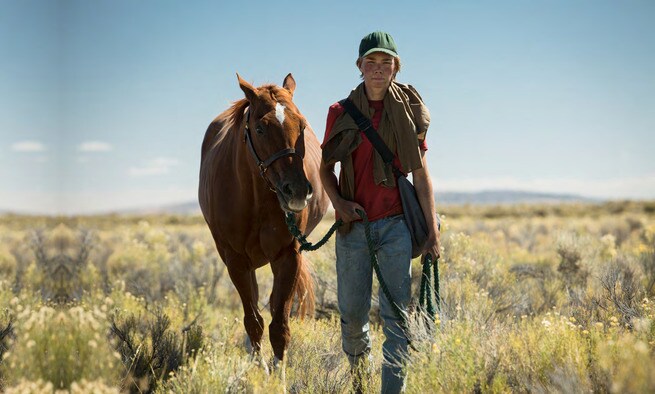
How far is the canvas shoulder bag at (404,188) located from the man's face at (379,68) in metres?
0.24

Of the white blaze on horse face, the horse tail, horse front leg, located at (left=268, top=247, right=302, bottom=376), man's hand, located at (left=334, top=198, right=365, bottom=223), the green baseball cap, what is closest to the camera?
the green baseball cap

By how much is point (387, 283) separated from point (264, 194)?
156cm

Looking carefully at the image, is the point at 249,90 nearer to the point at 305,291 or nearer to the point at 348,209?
the point at 348,209

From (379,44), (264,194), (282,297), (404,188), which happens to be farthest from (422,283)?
(379,44)

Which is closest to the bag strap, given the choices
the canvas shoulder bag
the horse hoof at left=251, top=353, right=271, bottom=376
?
the canvas shoulder bag

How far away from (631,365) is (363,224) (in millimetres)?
2039

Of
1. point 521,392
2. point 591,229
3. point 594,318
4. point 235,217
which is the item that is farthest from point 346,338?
point 591,229

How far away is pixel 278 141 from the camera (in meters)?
4.69

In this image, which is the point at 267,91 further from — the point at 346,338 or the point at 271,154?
the point at 346,338

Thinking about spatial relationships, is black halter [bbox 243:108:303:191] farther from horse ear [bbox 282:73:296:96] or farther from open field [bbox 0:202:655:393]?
open field [bbox 0:202:655:393]

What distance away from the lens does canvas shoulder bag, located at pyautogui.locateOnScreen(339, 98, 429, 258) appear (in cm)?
421

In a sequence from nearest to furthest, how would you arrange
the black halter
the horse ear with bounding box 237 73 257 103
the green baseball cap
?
the green baseball cap → the black halter → the horse ear with bounding box 237 73 257 103

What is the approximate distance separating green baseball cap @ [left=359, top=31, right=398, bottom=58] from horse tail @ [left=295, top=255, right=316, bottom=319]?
8.49 feet

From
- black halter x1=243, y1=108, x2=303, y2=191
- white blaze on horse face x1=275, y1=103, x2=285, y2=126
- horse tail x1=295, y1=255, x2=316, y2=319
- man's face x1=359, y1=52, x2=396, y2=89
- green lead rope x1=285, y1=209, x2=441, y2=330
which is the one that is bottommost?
horse tail x1=295, y1=255, x2=316, y2=319
